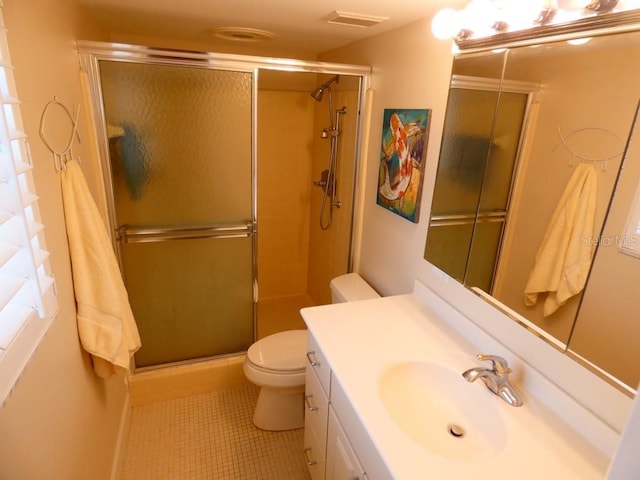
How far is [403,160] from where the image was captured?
1.81 m

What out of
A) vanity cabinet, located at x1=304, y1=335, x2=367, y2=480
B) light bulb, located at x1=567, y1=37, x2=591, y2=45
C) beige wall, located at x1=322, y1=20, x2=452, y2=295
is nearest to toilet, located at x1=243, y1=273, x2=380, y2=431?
beige wall, located at x1=322, y1=20, x2=452, y2=295

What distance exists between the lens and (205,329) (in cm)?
233

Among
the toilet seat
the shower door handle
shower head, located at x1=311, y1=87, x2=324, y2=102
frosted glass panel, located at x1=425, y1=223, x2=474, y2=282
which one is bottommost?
the toilet seat

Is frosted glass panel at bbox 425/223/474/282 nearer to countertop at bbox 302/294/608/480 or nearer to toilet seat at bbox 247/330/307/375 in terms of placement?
countertop at bbox 302/294/608/480

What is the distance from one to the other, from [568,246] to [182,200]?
1.75 meters

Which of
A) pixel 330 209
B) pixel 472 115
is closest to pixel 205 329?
pixel 330 209

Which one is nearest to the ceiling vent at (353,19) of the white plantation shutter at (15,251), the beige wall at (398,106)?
the beige wall at (398,106)

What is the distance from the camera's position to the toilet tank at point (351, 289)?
205cm

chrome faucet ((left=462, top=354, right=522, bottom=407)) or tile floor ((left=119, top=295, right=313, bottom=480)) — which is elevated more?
chrome faucet ((left=462, top=354, right=522, bottom=407))

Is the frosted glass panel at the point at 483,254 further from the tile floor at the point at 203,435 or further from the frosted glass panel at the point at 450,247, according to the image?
the tile floor at the point at 203,435

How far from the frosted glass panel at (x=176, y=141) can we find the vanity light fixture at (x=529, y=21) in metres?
1.04

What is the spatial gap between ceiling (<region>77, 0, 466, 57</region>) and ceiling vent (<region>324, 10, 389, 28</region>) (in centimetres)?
3

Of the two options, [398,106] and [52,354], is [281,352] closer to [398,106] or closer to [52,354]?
[52,354]

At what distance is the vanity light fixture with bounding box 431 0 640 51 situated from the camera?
91 centimetres
